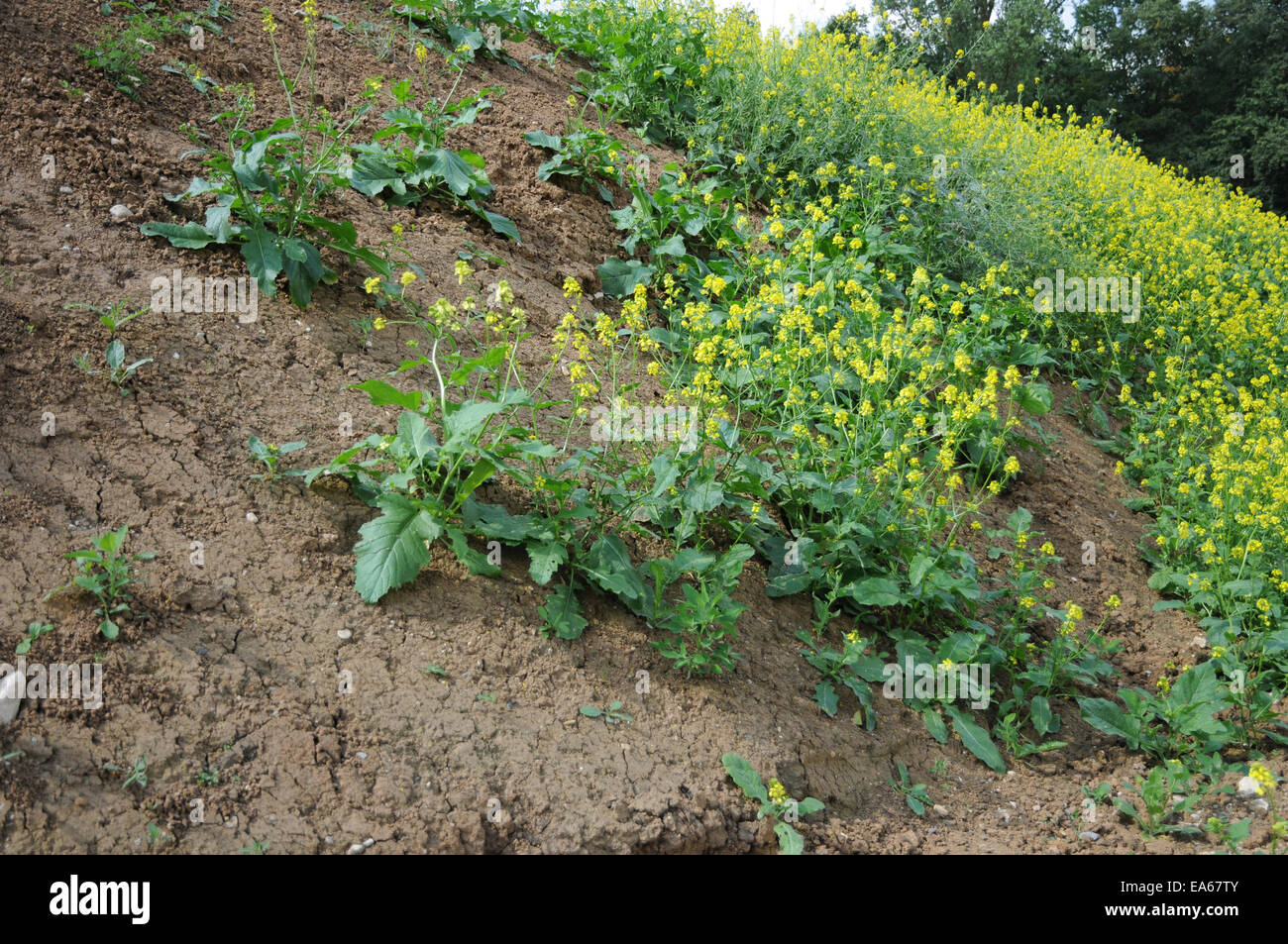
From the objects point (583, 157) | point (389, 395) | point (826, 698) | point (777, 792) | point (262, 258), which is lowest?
point (777, 792)

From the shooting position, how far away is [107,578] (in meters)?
2.60

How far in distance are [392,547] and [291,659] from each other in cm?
45

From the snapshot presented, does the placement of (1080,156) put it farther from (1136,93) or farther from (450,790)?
(1136,93)

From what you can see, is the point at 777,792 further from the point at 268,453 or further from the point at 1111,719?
the point at 268,453

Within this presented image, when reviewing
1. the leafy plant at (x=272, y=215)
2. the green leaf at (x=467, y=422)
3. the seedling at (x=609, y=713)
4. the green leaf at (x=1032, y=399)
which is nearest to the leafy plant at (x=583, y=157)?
the leafy plant at (x=272, y=215)

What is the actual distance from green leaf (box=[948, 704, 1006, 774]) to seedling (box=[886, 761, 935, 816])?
30cm

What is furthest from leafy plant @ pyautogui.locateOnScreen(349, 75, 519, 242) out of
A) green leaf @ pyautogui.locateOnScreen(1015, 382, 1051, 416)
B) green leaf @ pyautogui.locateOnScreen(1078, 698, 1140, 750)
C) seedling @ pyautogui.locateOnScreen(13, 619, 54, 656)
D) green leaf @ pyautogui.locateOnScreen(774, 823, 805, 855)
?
green leaf @ pyautogui.locateOnScreen(1078, 698, 1140, 750)

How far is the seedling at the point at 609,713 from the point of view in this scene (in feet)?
9.41

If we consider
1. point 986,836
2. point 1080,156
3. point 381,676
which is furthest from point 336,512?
point 1080,156

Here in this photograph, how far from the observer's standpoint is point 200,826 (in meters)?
2.22

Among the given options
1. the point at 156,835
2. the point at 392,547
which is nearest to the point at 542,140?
the point at 392,547

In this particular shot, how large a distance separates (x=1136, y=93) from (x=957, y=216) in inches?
762

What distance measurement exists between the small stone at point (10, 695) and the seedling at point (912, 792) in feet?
8.89

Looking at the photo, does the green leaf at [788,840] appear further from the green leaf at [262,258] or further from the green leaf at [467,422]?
the green leaf at [262,258]
